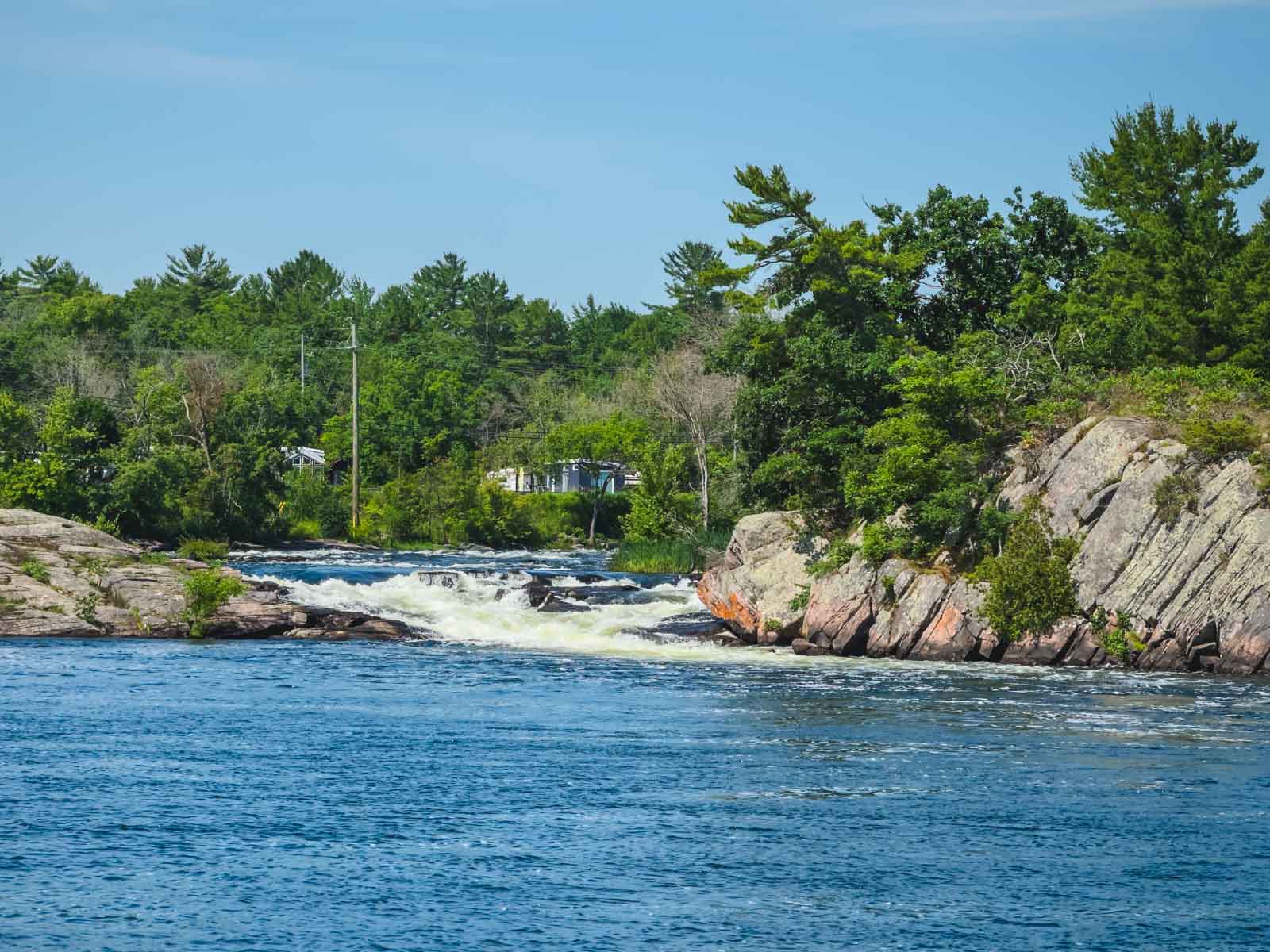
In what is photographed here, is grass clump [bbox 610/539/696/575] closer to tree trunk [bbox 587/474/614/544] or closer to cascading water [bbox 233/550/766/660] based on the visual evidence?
cascading water [bbox 233/550/766/660]

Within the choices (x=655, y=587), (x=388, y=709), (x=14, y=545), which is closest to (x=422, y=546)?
(x=655, y=587)

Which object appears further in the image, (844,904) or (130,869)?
(130,869)

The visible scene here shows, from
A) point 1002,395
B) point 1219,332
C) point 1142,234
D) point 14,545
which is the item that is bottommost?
point 14,545

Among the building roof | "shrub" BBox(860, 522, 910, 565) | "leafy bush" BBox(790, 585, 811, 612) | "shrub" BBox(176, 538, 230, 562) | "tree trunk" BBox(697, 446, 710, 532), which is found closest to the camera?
"shrub" BBox(860, 522, 910, 565)

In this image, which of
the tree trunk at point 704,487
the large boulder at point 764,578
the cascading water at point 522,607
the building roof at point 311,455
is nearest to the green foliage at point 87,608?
the cascading water at point 522,607

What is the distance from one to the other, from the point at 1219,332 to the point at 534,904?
142 feet

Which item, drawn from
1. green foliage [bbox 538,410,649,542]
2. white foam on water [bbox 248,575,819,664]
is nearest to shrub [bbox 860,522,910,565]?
white foam on water [bbox 248,575,819,664]

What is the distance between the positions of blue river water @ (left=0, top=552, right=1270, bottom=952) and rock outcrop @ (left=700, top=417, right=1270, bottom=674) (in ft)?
5.56

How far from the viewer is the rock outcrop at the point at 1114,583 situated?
3572 centimetres

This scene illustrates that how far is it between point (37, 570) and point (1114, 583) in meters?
29.9

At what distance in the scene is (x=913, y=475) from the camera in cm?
4178

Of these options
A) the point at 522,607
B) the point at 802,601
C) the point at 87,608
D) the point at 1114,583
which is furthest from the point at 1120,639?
the point at 87,608

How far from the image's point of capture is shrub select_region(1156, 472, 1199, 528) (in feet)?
122

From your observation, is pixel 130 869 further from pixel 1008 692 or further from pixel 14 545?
pixel 14 545
